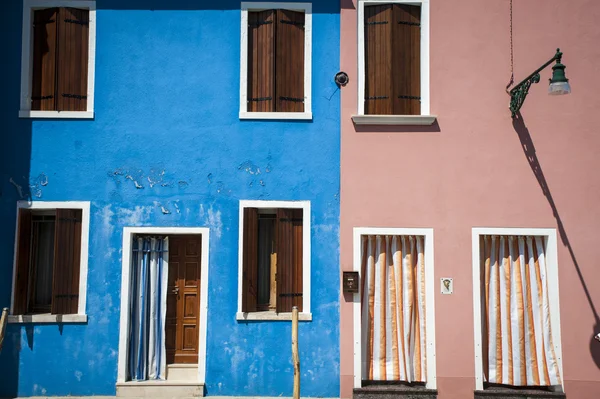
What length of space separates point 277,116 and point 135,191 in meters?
2.32

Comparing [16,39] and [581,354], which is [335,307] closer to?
[581,354]

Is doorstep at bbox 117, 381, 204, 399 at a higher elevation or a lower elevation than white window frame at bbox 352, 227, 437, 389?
lower

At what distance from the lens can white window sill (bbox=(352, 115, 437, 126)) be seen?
824 centimetres

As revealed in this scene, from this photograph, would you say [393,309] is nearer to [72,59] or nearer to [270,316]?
[270,316]

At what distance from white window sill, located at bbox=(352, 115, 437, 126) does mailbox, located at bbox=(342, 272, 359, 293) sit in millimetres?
2185

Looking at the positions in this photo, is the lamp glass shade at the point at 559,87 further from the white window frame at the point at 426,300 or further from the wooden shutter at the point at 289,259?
the wooden shutter at the point at 289,259

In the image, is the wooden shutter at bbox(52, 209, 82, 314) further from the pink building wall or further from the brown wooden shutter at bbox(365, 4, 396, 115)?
the brown wooden shutter at bbox(365, 4, 396, 115)

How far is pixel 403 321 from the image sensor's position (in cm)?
831

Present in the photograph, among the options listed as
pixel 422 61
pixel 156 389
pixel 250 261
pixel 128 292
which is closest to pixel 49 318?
pixel 128 292

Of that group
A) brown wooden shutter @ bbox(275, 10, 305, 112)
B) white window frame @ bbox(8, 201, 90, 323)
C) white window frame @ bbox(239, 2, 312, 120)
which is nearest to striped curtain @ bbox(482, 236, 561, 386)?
white window frame @ bbox(239, 2, 312, 120)

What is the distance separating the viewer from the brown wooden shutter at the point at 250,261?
8.16 m

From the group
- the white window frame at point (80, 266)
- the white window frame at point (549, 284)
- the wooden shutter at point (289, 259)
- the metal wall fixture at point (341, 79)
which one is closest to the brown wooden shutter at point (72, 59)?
the white window frame at point (80, 266)

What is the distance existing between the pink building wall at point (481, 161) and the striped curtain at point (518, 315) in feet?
0.82

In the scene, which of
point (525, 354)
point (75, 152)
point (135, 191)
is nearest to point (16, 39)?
point (75, 152)
